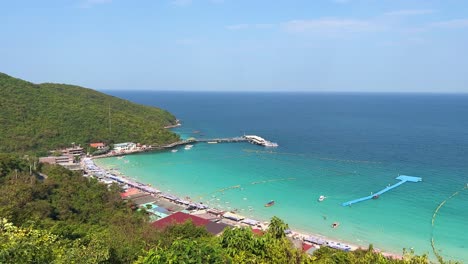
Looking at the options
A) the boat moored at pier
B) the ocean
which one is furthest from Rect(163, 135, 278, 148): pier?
the ocean

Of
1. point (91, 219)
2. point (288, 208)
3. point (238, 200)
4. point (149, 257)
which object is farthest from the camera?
point (238, 200)

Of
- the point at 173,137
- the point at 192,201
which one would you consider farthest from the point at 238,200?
the point at 173,137

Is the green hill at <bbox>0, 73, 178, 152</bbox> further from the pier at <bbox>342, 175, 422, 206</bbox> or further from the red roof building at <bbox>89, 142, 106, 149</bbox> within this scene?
the pier at <bbox>342, 175, 422, 206</bbox>

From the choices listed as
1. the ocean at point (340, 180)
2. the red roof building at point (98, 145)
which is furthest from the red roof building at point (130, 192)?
the red roof building at point (98, 145)

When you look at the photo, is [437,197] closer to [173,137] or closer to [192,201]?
[192,201]

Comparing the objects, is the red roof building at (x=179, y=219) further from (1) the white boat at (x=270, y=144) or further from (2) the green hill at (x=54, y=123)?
(1) the white boat at (x=270, y=144)

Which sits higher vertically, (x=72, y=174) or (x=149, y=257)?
(x=149, y=257)
